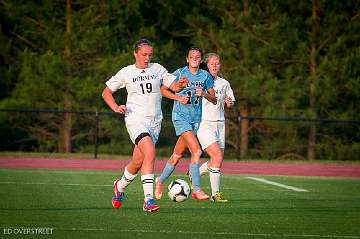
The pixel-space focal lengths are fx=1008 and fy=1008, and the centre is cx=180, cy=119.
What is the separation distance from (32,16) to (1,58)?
107 inches

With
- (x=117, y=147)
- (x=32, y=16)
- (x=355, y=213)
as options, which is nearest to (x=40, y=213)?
(x=355, y=213)

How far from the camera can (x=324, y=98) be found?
1316 inches

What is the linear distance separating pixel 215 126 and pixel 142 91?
9.78 feet

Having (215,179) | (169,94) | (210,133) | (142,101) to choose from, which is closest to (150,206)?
(142,101)

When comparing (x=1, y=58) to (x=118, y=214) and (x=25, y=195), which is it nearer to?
(x=25, y=195)

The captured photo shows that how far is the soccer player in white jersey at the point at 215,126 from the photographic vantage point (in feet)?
49.7

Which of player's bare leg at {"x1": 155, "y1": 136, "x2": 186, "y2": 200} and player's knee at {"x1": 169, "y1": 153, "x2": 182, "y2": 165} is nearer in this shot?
player's bare leg at {"x1": 155, "y1": 136, "x2": 186, "y2": 200}

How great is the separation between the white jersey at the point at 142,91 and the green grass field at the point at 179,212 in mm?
1257

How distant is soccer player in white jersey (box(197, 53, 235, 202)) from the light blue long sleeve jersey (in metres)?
0.57

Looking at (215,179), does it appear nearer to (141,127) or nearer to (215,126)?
(215,126)

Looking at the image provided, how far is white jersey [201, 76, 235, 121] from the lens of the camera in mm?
16000

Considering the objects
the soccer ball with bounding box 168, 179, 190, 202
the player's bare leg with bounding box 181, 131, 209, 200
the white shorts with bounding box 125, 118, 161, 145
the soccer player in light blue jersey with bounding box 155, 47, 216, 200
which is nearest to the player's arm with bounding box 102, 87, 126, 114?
the white shorts with bounding box 125, 118, 161, 145

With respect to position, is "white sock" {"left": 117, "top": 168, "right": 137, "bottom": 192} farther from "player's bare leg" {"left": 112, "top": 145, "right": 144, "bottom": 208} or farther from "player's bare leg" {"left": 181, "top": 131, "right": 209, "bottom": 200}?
"player's bare leg" {"left": 181, "top": 131, "right": 209, "bottom": 200}

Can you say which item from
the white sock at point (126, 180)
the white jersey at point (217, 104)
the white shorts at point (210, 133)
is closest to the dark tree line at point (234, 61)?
the white jersey at point (217, 104)
